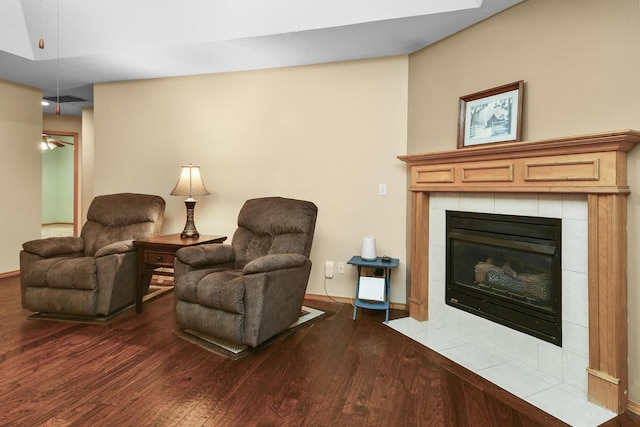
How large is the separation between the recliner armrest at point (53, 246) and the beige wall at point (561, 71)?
10.6 ft

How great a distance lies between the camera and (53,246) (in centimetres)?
302

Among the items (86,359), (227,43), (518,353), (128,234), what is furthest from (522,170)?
(128,234)

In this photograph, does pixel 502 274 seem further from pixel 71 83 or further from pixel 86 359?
pixel 71 83

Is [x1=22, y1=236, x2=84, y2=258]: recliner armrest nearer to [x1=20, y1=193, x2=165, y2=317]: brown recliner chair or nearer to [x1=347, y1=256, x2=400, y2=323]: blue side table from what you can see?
[x1=20, y1=193, x2=165, y2=317]: brown recliner chair

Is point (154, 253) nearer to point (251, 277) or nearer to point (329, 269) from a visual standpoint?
point (251, 277)

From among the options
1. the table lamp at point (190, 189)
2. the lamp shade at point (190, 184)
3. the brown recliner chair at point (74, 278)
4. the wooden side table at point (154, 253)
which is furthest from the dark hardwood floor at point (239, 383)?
the lamp shade at point (190, 184)

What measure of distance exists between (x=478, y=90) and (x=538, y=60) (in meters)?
0.43

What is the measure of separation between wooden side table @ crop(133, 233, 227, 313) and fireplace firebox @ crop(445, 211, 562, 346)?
201 centimetres

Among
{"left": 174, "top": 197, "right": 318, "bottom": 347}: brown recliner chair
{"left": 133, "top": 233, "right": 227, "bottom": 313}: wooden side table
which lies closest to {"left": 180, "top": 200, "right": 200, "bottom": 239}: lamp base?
{"left": 133, "top": 233, "right": 227, "bottom": 313}: wooden side table

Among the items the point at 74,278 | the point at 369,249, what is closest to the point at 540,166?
the point at 369,249

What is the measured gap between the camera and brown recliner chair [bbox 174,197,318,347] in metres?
2.26

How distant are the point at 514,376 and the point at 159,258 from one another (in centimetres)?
259

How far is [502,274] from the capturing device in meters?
2.35

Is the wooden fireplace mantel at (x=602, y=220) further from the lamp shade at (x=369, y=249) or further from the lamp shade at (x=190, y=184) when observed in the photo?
the lamp shade at (x=190, y=184)
